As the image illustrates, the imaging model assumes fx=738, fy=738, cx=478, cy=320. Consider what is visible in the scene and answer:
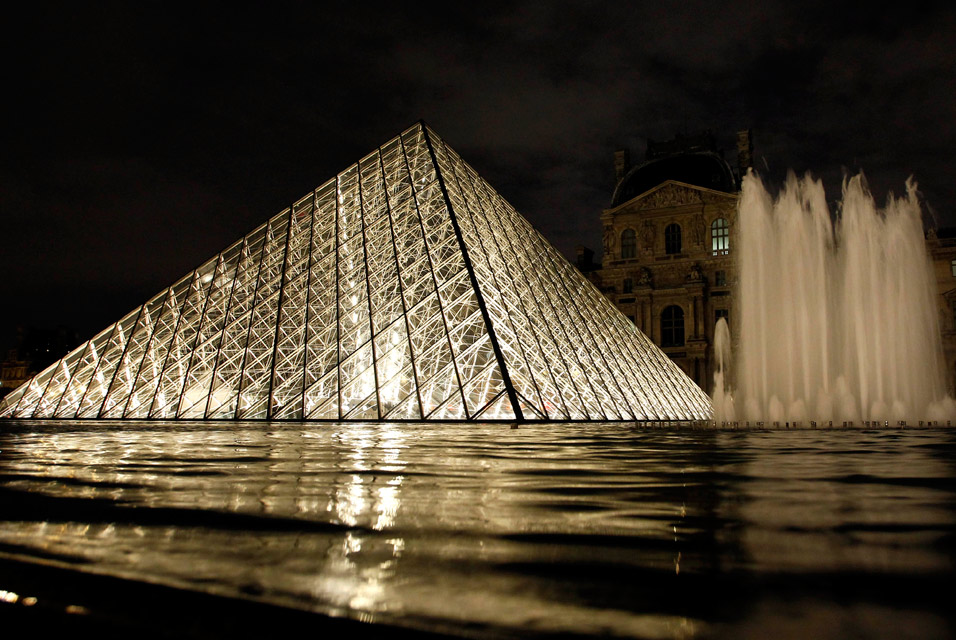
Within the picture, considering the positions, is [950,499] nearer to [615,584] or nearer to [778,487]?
[778,487]

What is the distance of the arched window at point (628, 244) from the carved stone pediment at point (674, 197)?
1.63 meters

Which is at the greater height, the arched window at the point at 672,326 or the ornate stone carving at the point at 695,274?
the ornate stone carving at the point at 695,274

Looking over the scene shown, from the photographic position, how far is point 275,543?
1.63m

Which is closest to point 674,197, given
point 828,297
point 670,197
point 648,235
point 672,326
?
point 670,197

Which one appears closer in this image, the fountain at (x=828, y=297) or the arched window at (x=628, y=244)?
the fountain at (x=828, y=297)

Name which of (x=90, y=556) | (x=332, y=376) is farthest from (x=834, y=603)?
(x=332, y=376)

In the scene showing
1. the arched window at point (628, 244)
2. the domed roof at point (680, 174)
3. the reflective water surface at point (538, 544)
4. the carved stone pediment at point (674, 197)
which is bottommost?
the reflective water surface at point (538, 544)

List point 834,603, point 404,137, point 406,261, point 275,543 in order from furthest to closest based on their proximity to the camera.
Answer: point 404,137
point 406,261
point 275,543
point 834,603

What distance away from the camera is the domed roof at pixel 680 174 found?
1831 inches

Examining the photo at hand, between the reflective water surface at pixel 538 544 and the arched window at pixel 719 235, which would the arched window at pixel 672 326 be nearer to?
the arched window at pixel 719 235

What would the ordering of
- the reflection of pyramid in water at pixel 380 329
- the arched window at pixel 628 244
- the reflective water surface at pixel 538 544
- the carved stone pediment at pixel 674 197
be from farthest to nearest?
the arched window at pixel 628 244
the carved stone pediment at pixel 674 197
the reflection of pyramid in water at pixel 380 329
the reflective water surface at pixel 538 544

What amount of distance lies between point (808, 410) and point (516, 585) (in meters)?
21.0

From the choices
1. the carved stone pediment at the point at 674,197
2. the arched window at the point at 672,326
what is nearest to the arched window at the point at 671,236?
the carved stone pediment at the point at 674,197

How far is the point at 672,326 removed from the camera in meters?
42.6
